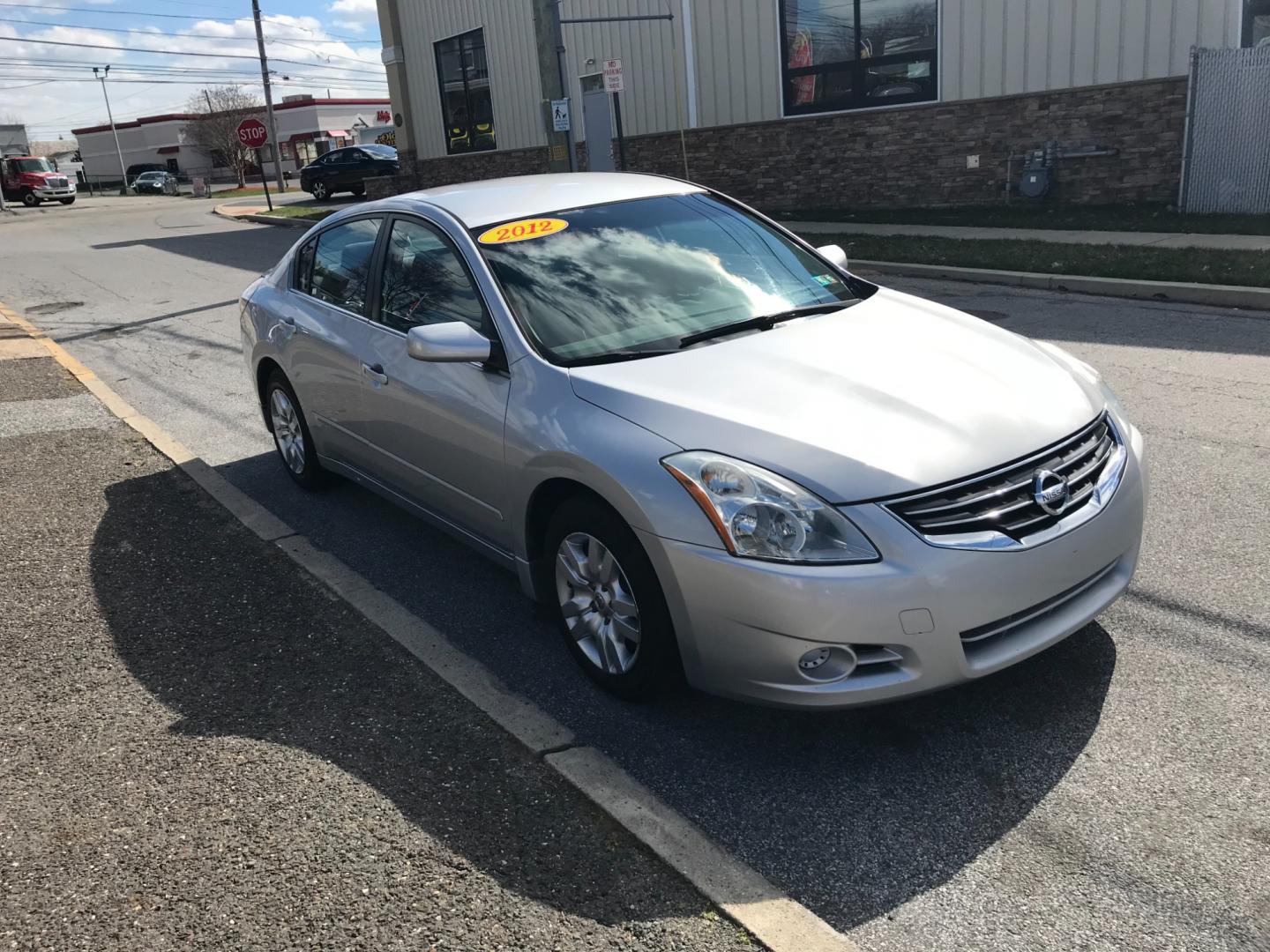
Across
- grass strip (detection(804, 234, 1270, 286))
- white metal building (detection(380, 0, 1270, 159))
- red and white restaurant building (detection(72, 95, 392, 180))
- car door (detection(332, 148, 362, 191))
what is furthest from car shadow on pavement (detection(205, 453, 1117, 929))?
red and white restaurant building (detection(72, 95, 392, 180))

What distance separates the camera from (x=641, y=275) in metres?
4.23

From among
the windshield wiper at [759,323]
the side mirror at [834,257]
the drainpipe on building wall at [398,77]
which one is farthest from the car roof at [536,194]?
the drainpipe on building wall at [398,77]

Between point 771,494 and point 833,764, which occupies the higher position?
point 771,494

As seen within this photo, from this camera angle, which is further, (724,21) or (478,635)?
(724,21)

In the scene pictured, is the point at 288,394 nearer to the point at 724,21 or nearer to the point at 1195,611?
the point at 1195,611

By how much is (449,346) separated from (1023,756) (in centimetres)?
233

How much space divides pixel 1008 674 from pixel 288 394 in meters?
4.09

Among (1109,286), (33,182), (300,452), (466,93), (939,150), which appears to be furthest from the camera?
(33,182)

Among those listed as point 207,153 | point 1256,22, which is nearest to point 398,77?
point 1256,22

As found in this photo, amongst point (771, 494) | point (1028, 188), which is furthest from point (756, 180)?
point (771, 494)

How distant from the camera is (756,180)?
790 inches

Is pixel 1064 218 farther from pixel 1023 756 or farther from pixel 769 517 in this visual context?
pixel 769 517

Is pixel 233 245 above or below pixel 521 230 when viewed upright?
below

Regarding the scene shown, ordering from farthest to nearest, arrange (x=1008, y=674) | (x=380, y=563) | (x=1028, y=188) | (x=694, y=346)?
1. (x=1028, y=188)
2. (x=380, y=563)
3. (x=694, y=346)
4. (x=1008, y=674)
